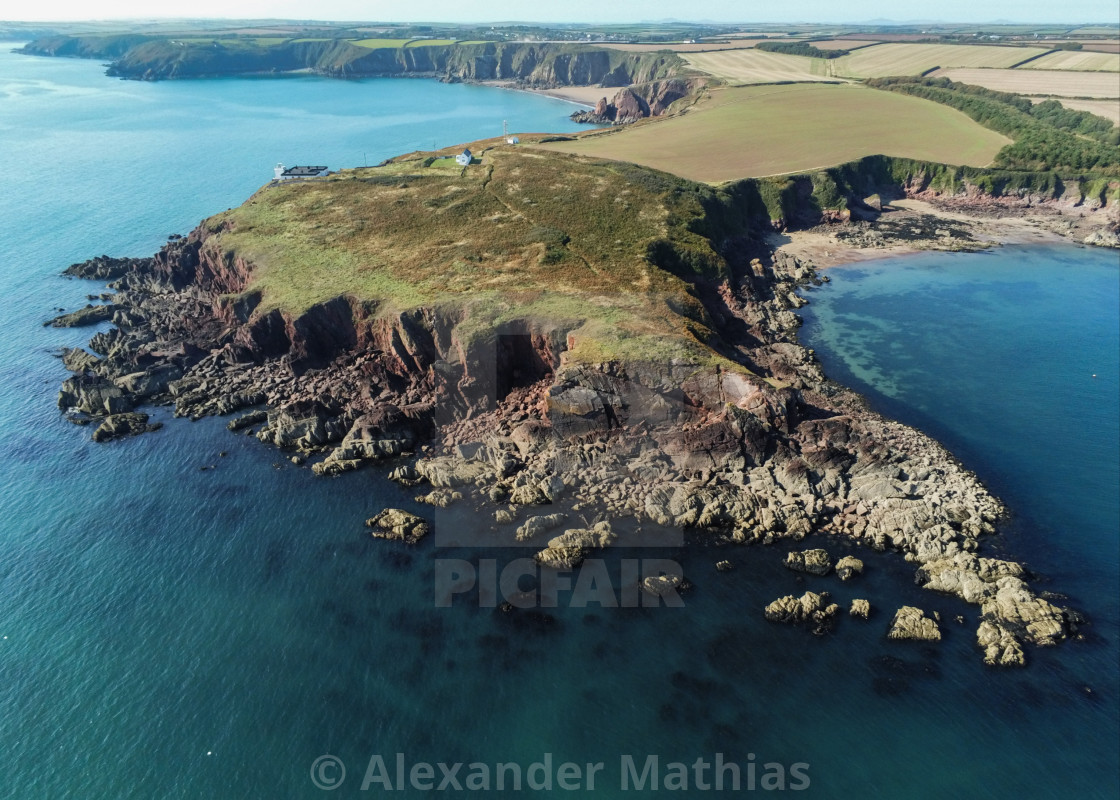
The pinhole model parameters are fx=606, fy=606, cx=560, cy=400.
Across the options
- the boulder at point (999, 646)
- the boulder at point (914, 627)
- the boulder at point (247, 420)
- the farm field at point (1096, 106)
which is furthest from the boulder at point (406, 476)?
the farm field at point (1096, 106)

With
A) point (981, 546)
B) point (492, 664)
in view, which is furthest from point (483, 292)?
point (981, 546)

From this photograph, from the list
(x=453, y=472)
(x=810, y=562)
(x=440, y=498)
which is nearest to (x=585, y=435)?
(x=453, y=472)

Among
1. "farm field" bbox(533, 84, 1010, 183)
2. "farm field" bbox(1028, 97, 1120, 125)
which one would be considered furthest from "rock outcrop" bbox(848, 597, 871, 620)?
"farm field" bbox(1028, 97, 1120, 125)

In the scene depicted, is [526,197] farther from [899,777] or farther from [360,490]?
[899,777]

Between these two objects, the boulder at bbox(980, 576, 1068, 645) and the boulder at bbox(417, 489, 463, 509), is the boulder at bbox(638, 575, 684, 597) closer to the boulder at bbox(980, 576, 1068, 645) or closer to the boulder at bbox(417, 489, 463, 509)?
the boulder at bbox(417, 489, 463, 509)

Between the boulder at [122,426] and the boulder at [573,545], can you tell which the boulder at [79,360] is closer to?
the boulder at [122,426]

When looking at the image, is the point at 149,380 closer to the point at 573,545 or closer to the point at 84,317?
the point at 84,317
